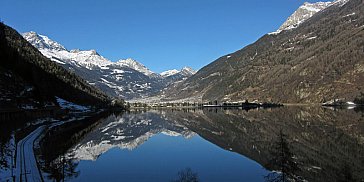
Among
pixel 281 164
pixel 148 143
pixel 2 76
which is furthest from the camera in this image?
pixel 2 76

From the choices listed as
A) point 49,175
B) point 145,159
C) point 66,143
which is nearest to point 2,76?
point 66,143

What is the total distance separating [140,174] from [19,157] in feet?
56.6

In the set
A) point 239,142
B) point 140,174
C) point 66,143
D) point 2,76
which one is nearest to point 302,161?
point 140,174

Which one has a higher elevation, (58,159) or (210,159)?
(58,159)

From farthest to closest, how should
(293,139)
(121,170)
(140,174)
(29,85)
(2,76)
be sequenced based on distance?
(29,85) < (2,76) < (293,139) < (121,170) < (140,174)

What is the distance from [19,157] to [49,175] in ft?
33.2

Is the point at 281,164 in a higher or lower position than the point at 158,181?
higher

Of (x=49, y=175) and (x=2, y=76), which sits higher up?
(x=2, y=76)

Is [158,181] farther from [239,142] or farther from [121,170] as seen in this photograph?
[239,142]

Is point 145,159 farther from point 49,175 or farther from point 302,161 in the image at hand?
point 302,161

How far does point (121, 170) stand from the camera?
52.0 m

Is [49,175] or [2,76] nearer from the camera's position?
[49,175]

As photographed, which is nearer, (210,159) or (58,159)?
(58,159)

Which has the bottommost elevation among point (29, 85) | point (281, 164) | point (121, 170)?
point (121, 170)
